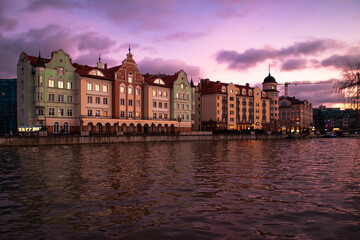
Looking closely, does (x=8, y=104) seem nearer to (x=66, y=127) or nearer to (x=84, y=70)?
(x=84, y=70)

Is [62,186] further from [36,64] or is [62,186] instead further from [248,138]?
[248,138]

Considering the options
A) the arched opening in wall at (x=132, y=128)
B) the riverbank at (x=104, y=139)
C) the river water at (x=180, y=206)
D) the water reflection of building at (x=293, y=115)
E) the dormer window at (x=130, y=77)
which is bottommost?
the river water at (x=180, y=206)

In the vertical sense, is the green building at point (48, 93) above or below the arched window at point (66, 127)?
above

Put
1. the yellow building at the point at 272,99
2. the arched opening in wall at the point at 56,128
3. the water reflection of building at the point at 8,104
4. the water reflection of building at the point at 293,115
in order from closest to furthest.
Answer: the arched opening in wall at the point at 56,128 → the water reflection of building at the point at 8,104 → the yellow building at the point at 272,99 → the water reflection of building at the point at 293,115

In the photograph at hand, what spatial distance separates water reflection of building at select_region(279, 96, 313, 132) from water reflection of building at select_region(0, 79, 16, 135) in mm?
124877

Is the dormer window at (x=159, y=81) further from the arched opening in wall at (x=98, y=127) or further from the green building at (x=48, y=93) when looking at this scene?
the green building at (x=48, y=93)

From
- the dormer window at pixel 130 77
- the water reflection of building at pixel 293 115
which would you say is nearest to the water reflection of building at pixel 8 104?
the dormer window at pixel 130 77

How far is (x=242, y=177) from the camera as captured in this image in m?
18.0

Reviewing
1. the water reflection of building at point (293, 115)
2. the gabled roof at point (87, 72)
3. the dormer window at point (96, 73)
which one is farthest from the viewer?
the water reflection of building at point (293, 115)

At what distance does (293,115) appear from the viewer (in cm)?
16375

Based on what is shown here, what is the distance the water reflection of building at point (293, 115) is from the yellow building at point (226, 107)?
46.0 metres

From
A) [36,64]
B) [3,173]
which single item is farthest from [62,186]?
[36,64]

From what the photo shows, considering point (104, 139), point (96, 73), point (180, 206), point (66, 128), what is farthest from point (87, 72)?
point (180, 206)

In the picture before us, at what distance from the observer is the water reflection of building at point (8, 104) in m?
101
